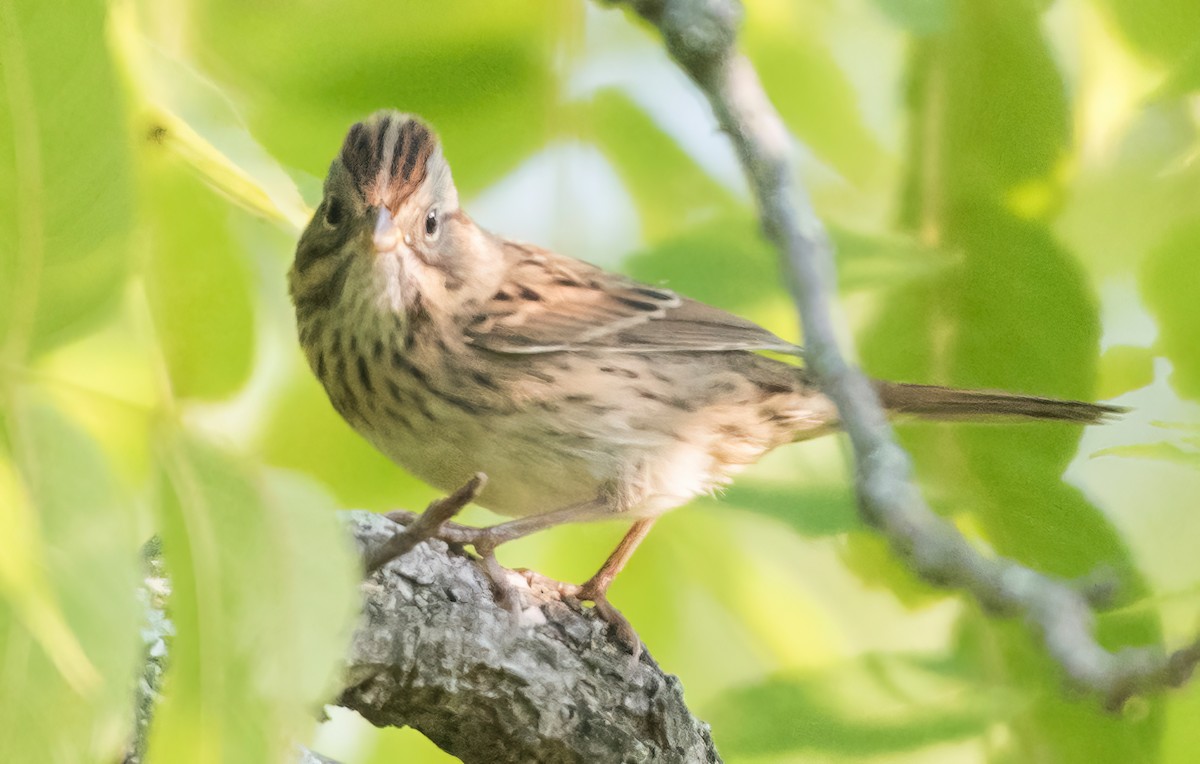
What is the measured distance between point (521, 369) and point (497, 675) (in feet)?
1.34

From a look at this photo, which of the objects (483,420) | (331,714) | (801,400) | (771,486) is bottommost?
(331,714)

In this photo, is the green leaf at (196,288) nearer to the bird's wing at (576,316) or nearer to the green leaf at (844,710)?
the green leaf at (844,710)

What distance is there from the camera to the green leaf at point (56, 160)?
1.20 ft

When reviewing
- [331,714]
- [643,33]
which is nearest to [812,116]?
[643,33]

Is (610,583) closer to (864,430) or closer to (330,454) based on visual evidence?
(330,454)

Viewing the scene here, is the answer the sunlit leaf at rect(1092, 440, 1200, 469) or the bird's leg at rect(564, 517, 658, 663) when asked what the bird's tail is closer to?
the sunlit leaf at rect(1092, 440, 1200, 469)

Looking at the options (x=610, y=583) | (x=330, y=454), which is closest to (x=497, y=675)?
(x=610, y=583)

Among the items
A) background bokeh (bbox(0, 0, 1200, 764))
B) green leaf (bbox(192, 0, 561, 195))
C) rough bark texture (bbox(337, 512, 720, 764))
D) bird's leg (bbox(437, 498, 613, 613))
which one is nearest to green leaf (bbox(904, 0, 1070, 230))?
background bokeh (bbox(0, 0, 1200, 764))

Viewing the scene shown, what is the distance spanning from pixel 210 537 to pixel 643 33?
544mm

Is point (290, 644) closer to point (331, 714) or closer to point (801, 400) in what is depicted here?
point (331, 714)

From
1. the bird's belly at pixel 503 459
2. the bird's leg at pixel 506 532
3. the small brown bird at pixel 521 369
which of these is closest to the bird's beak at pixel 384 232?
the small brown bird at pixel 521 369

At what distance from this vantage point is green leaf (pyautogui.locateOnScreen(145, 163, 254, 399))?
52cm

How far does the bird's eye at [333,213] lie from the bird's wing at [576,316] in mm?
209

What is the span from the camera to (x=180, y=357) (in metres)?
0.55
